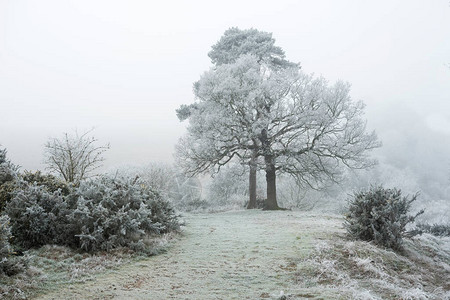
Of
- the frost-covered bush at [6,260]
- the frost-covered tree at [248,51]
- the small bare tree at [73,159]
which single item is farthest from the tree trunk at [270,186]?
the frost-covered bush at [6,260]

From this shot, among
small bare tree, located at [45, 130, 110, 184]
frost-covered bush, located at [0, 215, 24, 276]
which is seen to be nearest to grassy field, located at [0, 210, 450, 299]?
frost-covered bush, located at [0, 215, 24, 276]

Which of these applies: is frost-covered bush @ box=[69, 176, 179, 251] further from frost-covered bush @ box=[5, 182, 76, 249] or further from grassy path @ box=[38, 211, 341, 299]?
grassy path @ box=[38, 211, 341, 299]

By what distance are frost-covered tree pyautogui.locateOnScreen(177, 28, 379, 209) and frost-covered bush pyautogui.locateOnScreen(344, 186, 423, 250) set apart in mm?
8011

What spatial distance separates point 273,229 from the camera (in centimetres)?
902

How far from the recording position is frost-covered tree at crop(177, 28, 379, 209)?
52.2 feet

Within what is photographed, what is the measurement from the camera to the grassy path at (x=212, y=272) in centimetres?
453

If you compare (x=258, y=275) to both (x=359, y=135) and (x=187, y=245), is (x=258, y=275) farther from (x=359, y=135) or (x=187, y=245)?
(x=359, y=135)

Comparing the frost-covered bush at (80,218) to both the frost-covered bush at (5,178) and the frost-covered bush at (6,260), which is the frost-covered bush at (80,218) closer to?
the frost-covered bush at (5,178)

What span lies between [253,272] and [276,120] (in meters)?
11.8

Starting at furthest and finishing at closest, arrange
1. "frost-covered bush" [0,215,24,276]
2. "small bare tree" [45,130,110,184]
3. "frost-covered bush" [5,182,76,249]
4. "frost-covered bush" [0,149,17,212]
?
1. "small bare tree" [45,130,110,184]
2. "frost-covered bush" [0,149,17,212]
3. "frost-covered bush" [5,182,76,249]
4. "frost-covered bush" [0,215,24,276]

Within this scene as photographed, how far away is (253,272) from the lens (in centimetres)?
535

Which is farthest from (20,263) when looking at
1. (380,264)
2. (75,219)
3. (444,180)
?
(444,180)

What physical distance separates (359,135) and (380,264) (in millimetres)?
11590

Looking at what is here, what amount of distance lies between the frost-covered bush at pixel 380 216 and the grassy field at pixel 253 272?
0.47 meters
